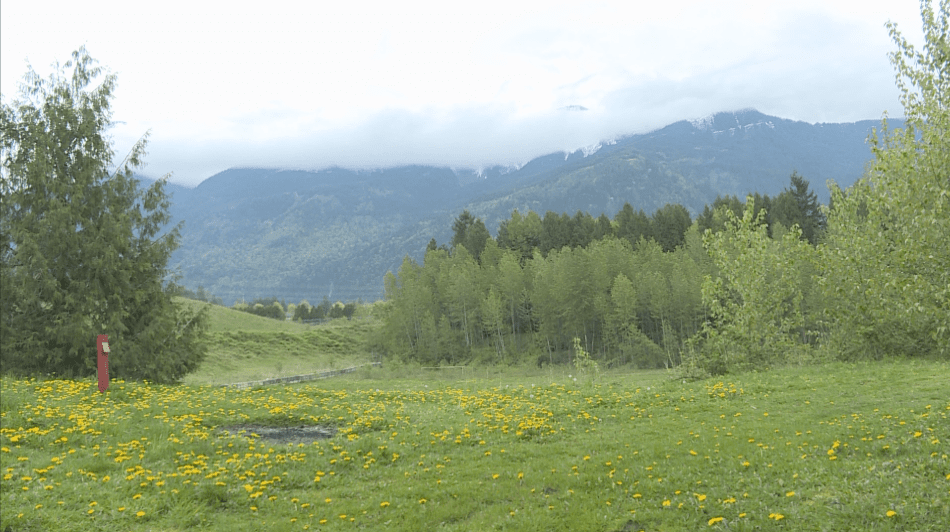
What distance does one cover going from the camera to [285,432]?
15859 millimetres

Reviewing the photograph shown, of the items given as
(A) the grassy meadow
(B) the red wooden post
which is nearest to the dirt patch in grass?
(A) the grassy meadow

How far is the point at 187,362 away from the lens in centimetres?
3012

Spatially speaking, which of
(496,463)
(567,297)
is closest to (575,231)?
(567,297)

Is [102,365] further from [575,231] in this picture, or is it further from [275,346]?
[575,231]

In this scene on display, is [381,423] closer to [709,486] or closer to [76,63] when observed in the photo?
[709,486]

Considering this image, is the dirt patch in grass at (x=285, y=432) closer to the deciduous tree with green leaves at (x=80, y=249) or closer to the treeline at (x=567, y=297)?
the deciduous tree with green leaves at (x=80, y=249)

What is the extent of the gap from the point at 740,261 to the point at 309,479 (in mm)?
23055

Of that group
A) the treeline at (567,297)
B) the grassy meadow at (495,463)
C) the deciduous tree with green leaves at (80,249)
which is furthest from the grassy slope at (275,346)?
the grassy meadow at (495,463)

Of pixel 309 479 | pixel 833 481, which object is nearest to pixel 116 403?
pixel 309 479

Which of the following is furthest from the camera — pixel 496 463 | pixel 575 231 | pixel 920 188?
pixel 575 231

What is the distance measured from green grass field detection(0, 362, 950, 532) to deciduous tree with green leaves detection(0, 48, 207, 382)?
701cm

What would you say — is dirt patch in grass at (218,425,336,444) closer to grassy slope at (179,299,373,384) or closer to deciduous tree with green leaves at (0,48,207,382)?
deciduous tree with green leaves at (0,48,207,382)

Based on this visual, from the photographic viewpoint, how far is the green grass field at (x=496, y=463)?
8.84 metres

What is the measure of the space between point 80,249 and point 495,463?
947 inches
